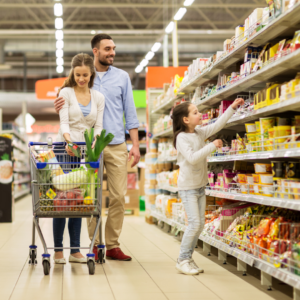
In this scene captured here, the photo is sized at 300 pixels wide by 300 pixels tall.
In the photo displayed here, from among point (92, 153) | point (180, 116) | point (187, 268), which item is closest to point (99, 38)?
point (180, 116)

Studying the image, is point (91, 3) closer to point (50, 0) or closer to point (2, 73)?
point (50, 0)

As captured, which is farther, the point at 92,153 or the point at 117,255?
the point at 117,255

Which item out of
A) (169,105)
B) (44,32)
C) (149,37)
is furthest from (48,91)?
(169,105)

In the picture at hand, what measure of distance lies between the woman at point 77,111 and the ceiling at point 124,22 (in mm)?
Answer: 9148

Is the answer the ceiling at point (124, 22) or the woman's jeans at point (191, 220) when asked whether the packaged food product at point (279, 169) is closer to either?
the woman's jeans at point (191, 220)

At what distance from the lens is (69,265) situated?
371 centimetres

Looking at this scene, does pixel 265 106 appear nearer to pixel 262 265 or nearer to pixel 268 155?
pixel 268 155

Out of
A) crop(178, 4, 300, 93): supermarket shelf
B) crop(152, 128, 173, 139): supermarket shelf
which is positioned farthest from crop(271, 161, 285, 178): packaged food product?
crop(152, 128, 173, 139): supermarket shelf

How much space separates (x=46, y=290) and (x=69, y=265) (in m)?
0.79

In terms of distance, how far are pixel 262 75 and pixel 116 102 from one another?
139cm

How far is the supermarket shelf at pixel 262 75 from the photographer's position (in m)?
2.75

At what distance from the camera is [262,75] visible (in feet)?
10.5

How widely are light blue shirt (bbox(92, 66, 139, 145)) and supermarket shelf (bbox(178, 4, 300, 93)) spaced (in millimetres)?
758

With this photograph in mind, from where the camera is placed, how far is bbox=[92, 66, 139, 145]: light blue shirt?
4.03 meters
